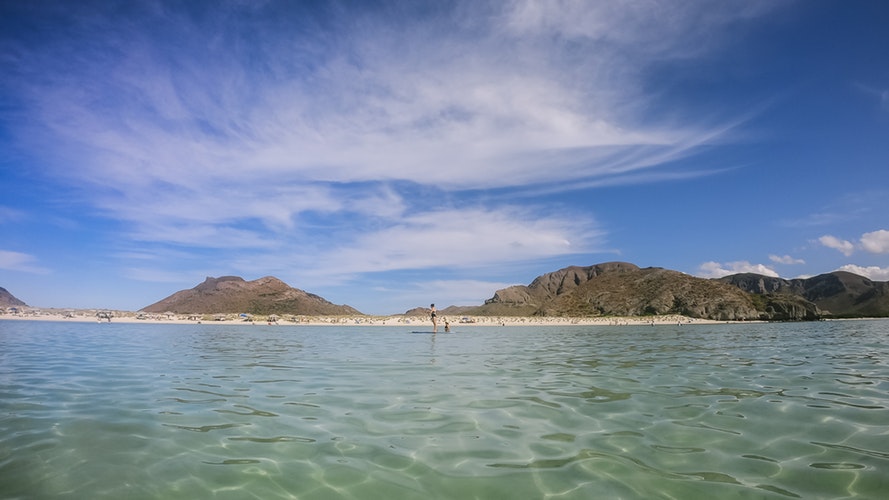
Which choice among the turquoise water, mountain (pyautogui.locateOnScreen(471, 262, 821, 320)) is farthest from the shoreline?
the turquoise water

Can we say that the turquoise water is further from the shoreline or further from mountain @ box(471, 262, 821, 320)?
mountain @ box(471, 262, 821, 320)

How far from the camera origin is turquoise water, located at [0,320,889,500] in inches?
205

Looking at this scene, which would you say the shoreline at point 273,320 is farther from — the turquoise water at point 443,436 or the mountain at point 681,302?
the turquoise water at point 443,436

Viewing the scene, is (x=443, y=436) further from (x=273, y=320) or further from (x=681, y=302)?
(x=681, y=302)

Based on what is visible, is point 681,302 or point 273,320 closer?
point 273,320

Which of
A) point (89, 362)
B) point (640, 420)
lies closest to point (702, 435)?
point (640, 420)

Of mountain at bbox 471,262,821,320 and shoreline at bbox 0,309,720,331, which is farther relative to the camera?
mountain at bbox 471,262,821,320

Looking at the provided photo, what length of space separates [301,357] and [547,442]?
53.1ft

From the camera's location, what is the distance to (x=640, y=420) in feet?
26.8

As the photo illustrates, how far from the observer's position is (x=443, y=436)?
284 inches

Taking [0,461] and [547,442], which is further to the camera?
[547,442]

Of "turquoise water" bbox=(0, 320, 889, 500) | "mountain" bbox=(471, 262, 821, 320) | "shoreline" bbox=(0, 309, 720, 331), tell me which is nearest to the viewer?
"turquoise water" bbox=(0, 320, 889, 500)

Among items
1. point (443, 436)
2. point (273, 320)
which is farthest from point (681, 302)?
point (443, 436)

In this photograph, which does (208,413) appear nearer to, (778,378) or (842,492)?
(842,492)
